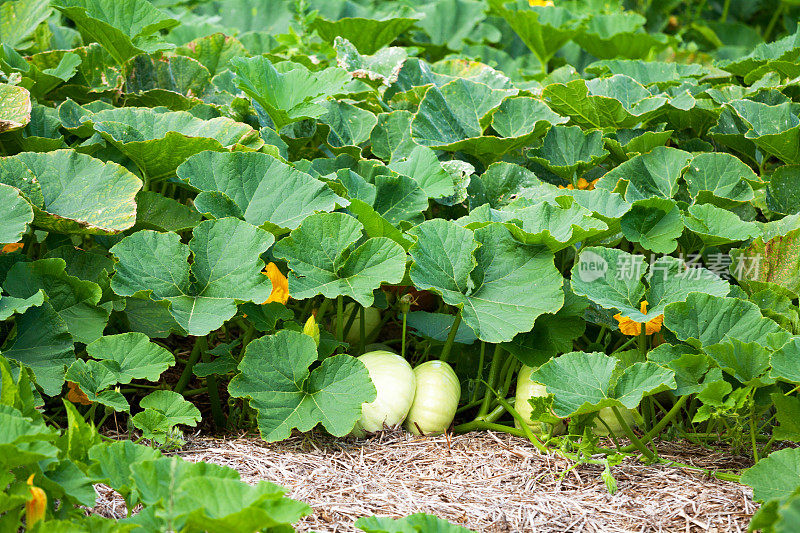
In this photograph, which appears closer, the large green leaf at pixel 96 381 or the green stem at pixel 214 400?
the large green leaf at pixel 96 381

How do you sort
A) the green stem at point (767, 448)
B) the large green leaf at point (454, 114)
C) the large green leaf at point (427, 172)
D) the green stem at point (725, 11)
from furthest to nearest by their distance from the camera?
the green stem at point (725, 11)
the large green leaf at point (454, 114)
the large green leaf at point (427, 172)
the green stem at point (767, 448)

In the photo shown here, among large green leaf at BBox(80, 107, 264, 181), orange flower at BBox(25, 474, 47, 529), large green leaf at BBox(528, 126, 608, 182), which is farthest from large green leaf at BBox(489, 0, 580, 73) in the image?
orange flower at BBox(25, 474, 47, 529)

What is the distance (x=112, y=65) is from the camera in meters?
2.41

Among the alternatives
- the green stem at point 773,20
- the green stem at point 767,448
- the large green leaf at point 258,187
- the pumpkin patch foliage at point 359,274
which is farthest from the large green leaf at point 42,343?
the green stem at point 773,20

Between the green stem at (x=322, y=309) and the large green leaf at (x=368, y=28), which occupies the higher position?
the large green leaf at (x=368, y=28)

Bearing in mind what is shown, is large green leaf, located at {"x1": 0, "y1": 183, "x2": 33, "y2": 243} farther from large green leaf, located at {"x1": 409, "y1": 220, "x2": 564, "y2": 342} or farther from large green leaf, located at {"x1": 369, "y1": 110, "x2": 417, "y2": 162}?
large green leaf, located at {"x1": 369, "y1": 110, "x2": 417, "y2": 162}

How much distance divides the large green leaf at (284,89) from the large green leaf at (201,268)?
1.69 feet

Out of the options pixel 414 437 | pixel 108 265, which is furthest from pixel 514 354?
pixel 108 265

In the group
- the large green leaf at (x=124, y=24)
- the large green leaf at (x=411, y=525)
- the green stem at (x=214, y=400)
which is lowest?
the green stem at (x=214, y=400)

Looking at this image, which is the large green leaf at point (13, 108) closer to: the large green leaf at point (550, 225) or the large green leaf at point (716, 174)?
the large green leaf at point (550, 225)

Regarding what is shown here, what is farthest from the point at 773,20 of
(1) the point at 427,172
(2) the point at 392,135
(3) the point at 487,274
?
(3) the point at 487,274

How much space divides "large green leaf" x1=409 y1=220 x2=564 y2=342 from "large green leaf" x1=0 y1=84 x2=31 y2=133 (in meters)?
0.98

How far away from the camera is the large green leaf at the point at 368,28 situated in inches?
113

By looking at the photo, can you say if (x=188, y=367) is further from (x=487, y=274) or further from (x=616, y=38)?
(x=616, y=38)
